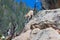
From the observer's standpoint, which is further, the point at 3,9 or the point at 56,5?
the point at 3,9

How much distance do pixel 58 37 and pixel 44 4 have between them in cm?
433

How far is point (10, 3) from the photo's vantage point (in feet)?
129

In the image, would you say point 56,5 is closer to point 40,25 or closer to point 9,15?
point 40,25

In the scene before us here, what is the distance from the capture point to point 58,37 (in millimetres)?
3635

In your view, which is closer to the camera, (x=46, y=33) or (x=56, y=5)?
(x=46, y=33)

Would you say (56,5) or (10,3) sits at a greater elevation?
(56,5)

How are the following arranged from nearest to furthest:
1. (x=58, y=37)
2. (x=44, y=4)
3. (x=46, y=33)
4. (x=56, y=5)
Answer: (x=58, y=37) → (x=46, y=33) → (x=56, y=5) → (x=44, y=4)

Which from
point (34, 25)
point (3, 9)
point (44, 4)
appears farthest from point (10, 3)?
point (34, 25)

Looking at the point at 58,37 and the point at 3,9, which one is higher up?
the point at 58,37

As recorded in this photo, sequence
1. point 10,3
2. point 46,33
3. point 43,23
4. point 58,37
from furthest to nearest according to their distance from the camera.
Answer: point 10,3
point 43,23
point 46,33
point 58,37

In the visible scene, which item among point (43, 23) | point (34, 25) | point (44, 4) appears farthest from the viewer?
point (44, 4)

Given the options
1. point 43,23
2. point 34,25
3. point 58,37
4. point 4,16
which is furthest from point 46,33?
point 4,16

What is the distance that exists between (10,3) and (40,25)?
34.8m

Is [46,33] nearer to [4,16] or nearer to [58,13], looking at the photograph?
[58,13]
